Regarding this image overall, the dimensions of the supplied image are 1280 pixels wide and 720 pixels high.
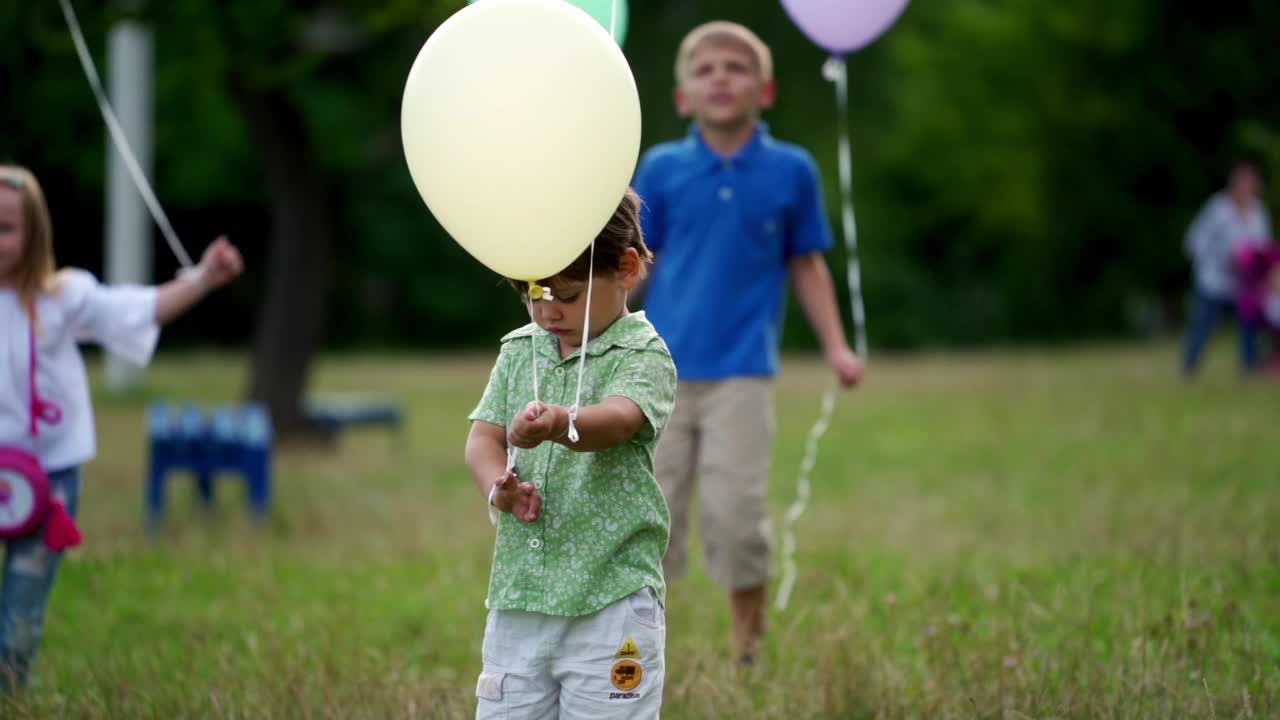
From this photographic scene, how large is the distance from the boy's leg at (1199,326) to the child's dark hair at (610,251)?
13.4m

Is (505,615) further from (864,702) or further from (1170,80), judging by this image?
(1170,80)

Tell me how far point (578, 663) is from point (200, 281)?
198cm

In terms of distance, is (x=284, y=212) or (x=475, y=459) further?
(x=284, y=212)

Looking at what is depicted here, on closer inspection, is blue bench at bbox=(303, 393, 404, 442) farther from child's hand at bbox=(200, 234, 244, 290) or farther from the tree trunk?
child's hand at bbox=(200, 234, 244, 290)

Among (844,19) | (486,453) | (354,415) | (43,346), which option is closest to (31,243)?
(43,346)

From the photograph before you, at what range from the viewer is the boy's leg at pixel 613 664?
312cm

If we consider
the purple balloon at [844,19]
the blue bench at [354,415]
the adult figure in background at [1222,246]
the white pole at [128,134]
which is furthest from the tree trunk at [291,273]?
the adult figure in background at [1222,246]

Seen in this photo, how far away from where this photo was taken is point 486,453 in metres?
3.24

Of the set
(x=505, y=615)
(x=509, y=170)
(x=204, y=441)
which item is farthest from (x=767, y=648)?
(x=204, y=441)

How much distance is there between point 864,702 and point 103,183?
28.2 meters

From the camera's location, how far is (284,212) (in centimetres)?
1308

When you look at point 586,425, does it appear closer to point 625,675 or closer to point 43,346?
point 625,675

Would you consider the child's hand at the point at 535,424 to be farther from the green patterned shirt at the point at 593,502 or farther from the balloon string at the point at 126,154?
the balloon string at the point at 126,154

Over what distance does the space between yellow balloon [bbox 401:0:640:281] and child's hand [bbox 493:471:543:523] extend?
43 cm
